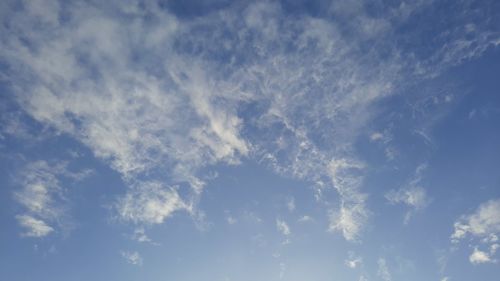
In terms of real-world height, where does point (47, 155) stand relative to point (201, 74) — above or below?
below

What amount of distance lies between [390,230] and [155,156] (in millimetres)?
21071

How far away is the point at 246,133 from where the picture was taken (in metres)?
24.7

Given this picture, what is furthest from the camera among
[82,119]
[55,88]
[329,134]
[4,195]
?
[4,195]

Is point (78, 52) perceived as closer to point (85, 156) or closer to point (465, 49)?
point (85, 156)

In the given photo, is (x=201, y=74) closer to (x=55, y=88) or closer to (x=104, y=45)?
(x=104, y=45)

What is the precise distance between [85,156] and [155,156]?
4854mm

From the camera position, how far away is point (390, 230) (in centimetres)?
3128

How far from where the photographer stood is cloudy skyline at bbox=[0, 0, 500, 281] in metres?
19.1

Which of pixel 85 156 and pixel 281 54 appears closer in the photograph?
pixel 281 54

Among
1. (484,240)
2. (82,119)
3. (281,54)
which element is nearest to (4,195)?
(82,119)

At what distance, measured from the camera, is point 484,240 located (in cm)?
3086

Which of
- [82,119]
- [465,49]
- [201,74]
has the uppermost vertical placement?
[465,49]

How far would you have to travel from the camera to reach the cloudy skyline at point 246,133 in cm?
1911

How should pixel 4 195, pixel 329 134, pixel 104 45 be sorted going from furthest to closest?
pixel 4 195 → pixel 329 134 → pixel 104 45
